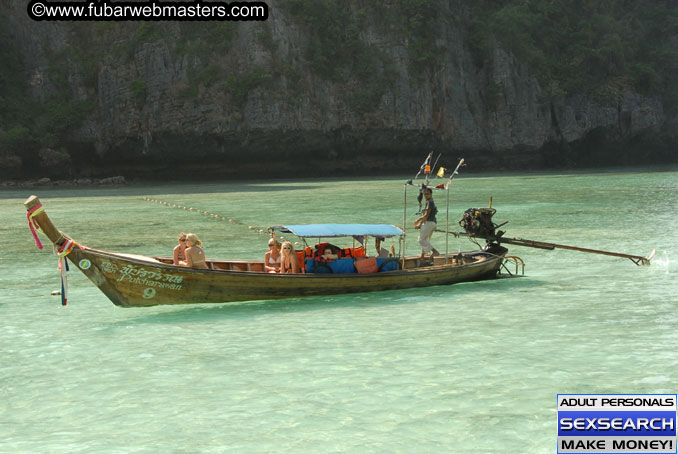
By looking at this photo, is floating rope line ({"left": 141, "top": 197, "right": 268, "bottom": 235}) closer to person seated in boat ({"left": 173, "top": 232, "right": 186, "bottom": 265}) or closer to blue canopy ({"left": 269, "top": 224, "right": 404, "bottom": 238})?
blue canopy ({"left": 269, "top": 224, "right": 404, "bottom": 238})

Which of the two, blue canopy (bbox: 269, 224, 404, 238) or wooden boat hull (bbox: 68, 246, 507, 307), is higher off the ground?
blue canopy (bbox: 269, 224, 404, 238)

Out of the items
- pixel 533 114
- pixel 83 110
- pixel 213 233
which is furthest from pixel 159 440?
pixel 533 114

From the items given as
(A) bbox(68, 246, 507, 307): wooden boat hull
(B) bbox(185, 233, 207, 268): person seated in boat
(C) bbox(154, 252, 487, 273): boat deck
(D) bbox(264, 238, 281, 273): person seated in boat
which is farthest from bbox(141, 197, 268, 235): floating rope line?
(B) bbox(185, 233, 207, 268): person seated in boat

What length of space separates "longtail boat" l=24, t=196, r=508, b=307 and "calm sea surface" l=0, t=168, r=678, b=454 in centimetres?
28

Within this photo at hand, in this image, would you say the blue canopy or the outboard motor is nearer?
the blue canopy

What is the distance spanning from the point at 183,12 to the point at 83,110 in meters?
10.7

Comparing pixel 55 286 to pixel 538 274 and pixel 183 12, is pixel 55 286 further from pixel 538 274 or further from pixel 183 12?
pixel 183 12

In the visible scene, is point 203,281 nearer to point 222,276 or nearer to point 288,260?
point 222,276

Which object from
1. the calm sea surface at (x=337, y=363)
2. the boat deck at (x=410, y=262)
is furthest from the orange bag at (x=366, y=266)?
the boat deck at (x=410, y=262)

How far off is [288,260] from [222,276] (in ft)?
4.21

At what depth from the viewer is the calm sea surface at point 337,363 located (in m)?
7.19

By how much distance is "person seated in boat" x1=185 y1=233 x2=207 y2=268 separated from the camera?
12.2 metres

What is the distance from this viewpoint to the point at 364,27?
2362 inches

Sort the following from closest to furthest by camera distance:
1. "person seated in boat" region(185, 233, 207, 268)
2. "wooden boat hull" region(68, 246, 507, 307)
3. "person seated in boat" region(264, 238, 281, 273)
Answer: "wooden boat hull" region(68, 246, 507, 307), "person seated in boat" region(185, 233, 207, 268), "person seated in boat" region(264, 238, 281, 273)
